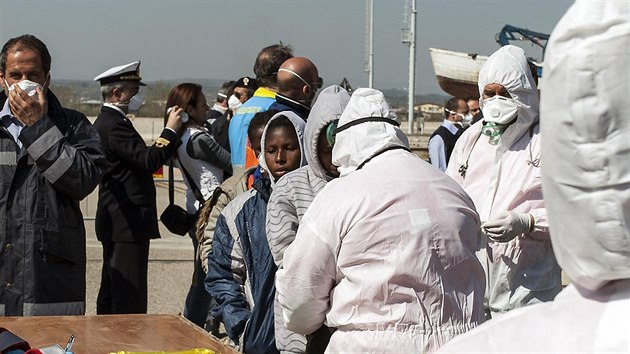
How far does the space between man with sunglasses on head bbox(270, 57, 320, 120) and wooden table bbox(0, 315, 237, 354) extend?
214 cm

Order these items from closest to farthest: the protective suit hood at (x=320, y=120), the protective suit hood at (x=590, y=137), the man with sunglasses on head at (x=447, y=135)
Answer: the protective suit hood at (x=590, y=137) → the protective suit hood at (x=320, y=120) → the man with sunglasses on head at (x=447, y=135)

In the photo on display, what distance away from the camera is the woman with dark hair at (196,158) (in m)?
6.90

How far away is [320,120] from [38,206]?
1500mm

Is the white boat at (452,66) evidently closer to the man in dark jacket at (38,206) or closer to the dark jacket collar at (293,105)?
the dark jacket collar at (293,105)

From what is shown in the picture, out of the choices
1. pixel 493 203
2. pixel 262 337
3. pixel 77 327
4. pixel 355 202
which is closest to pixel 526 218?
pixel 493 203

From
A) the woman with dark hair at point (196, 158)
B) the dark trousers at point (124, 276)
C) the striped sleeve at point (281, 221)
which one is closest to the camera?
the striped sleeve at point (281, 221)

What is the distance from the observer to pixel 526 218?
4270mm

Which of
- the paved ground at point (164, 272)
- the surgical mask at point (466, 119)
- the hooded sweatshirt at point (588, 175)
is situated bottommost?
the paved ground at point (164, 272)

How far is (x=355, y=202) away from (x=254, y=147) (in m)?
2.42

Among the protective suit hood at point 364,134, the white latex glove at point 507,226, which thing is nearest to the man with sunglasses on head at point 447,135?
the white latex glove at point 507,226

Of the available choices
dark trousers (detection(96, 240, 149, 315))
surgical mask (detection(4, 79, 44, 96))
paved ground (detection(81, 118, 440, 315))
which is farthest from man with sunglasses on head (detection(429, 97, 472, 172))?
surgical mask (detection(4, 79, 44, 96))

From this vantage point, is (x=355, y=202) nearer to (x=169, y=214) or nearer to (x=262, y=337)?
(x=262, y=337)

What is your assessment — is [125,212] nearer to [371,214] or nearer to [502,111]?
[502,111]

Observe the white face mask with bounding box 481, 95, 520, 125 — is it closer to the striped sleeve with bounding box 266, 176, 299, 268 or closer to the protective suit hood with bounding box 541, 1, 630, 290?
the striped sleeve with bounding box 266, 176, 299, 268
